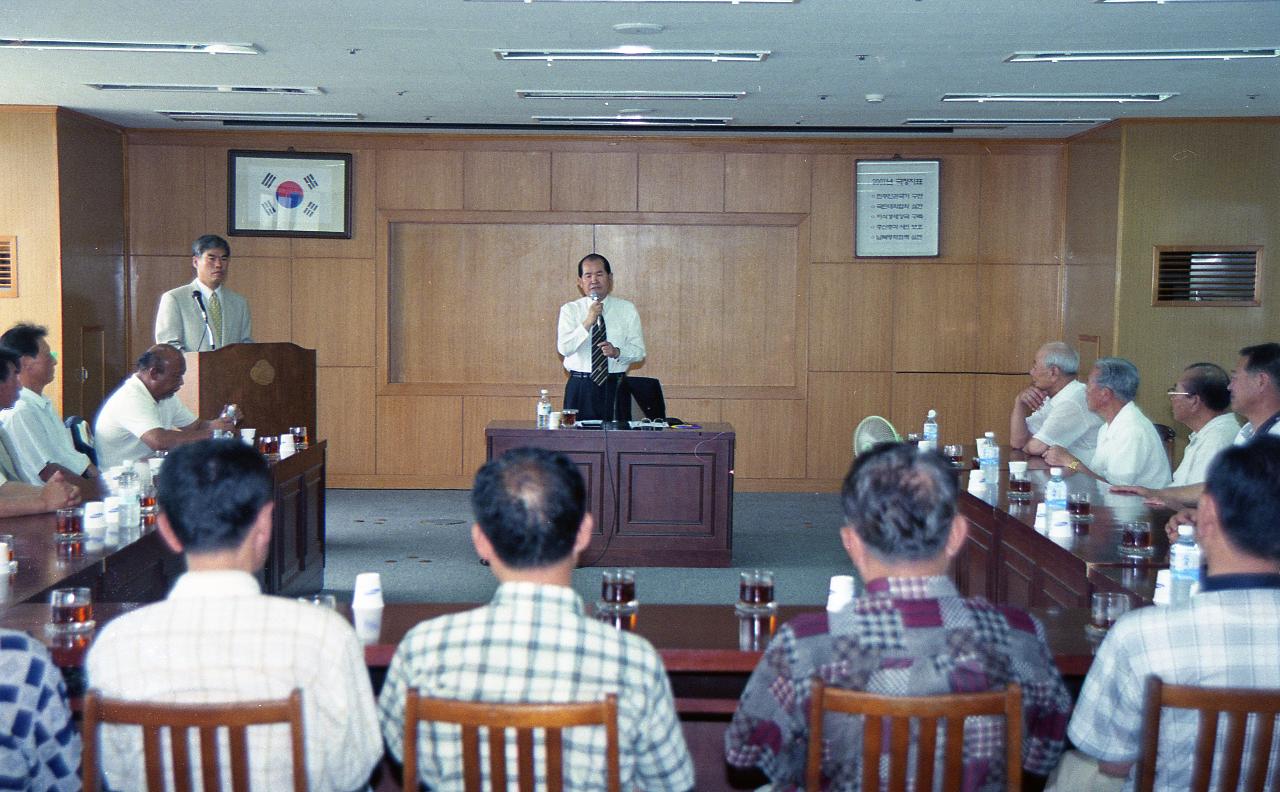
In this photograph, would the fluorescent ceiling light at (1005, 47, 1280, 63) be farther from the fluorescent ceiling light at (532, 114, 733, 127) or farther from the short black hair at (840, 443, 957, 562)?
the short black hair at (840, 443, 957, 562)

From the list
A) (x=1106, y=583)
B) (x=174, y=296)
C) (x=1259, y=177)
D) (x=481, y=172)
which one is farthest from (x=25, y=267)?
(x=1259, y=177)

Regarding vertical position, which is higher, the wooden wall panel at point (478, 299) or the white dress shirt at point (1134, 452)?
the wooden wall panel at point (478, 299)

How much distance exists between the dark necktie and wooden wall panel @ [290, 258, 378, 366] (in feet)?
9.03

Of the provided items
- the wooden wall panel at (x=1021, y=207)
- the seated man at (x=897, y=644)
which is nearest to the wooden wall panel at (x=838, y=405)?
the wooden wall panel at (x=1021, y=207)

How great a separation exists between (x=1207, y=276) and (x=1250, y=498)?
280 inches

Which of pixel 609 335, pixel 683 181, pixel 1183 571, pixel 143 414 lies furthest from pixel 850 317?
pixel 1183 571

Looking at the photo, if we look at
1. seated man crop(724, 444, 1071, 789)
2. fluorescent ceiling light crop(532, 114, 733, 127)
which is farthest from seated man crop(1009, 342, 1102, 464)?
seated man crop(724, 444, 1071, 789)

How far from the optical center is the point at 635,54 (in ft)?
21.4

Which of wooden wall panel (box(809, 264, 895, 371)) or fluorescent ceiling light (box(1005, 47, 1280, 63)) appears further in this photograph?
wooden wall panel (box(809, 264, 895, 371))

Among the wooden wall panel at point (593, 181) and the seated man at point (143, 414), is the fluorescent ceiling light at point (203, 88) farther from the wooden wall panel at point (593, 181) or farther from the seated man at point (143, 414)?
the seated man at point (143, 414)

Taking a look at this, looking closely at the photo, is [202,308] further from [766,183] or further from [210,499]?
[210,499]

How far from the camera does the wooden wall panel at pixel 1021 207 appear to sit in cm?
964

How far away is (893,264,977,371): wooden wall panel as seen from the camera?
9711 millimetres

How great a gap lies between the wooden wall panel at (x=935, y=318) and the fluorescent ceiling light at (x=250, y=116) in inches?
175
